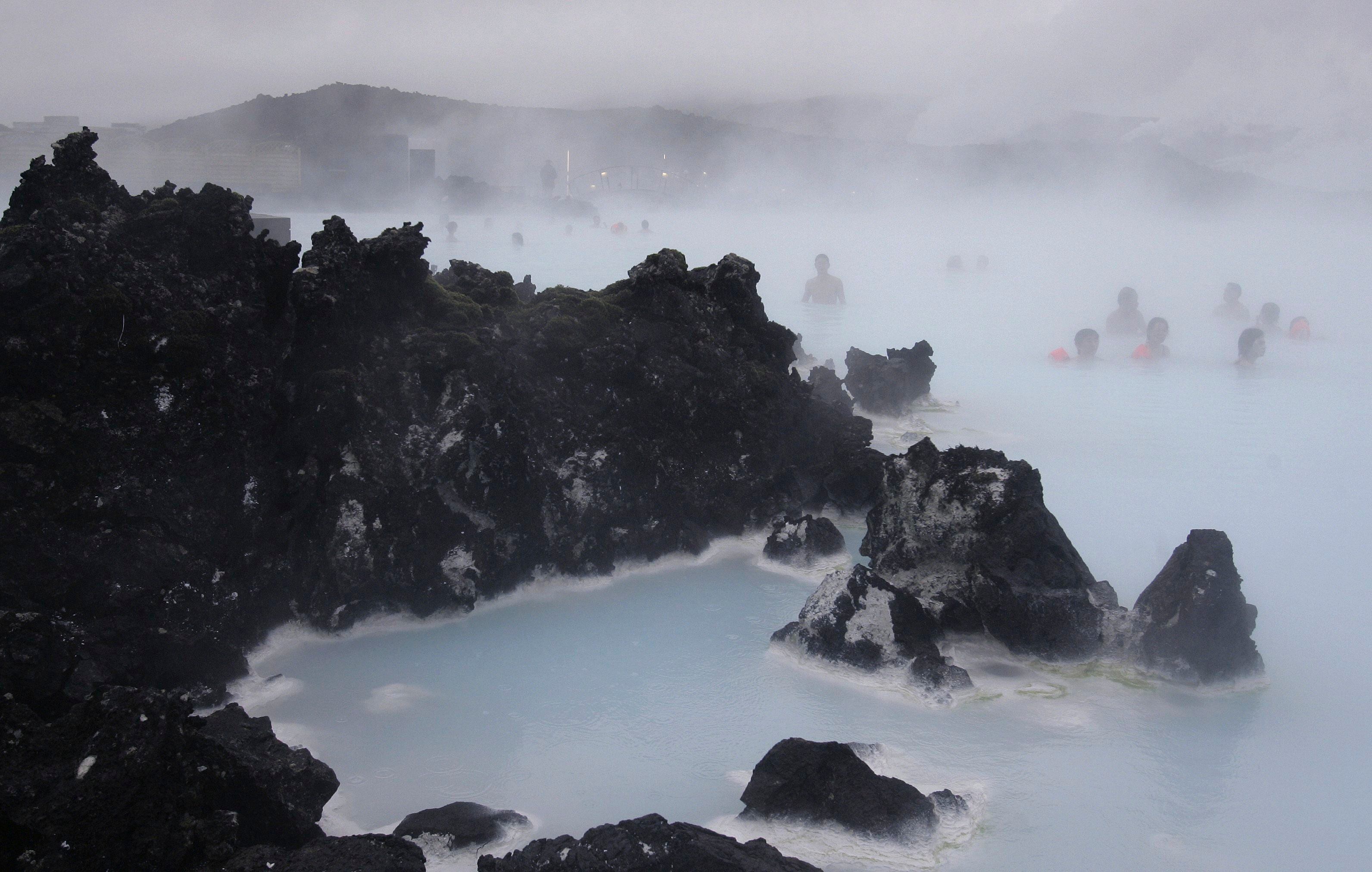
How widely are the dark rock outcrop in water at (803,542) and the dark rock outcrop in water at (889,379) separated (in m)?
4.25

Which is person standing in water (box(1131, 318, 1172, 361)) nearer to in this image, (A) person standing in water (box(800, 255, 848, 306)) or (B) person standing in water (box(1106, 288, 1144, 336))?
(B) person standing in water (box(1106, 288, 1144, 336))

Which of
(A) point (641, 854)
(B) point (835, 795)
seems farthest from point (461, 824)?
(B) point (835, 795)

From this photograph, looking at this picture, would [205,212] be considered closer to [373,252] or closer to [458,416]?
[373,252]

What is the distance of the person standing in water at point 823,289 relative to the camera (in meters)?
18.9

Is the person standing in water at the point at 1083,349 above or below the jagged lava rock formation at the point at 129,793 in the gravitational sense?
above

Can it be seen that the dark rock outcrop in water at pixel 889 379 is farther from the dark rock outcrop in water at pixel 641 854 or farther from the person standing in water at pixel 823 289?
the person standing in water at pixel 823 289

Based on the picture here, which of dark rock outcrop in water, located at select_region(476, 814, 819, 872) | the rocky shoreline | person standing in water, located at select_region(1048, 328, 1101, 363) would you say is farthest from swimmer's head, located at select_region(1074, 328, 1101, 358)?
dark rock outcrop in water, located at select_region(476, 814, 819, 872)

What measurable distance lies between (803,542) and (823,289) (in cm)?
1336

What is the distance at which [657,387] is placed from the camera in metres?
6.75

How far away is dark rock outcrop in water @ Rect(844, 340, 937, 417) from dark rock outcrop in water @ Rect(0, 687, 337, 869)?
8.17 m

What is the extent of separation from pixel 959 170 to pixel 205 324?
1399 inches

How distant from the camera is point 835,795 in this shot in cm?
380

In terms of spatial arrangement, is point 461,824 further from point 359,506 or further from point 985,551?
point 985,551

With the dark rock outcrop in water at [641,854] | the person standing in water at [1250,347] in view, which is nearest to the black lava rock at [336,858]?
the dark rock outcrop in water at [641,854]
